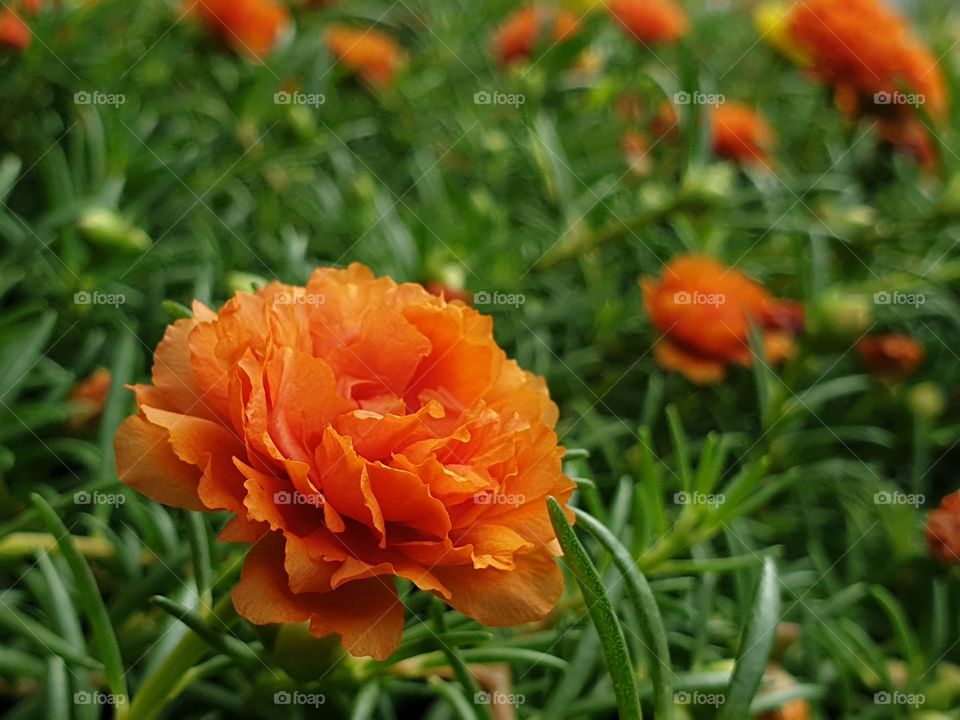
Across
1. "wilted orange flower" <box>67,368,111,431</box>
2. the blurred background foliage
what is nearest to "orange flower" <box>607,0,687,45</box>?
the blurred background foliage

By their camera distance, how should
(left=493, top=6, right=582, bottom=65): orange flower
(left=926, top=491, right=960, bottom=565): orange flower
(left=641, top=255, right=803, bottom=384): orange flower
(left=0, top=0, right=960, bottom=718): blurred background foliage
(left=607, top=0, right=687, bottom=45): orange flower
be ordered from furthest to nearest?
(left=607, top=0, right=687, bottom=45): orange flower, (left=493, top=6, right=582, bottom=65): orange flower, (left=641, top=255, right=803, bottom=384): orange flower, (left=926, top=491, right=960, bottom=565): orange flower, (left=0, top=0, right=960, bottom=718): blurred background foliage

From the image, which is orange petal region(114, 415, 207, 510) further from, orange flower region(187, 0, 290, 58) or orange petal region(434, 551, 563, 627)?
orange flower region(187, 0, 290, 58)

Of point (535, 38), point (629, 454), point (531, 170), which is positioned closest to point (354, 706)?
point (629, 454)

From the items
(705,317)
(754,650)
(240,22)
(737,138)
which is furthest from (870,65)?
(754,650)

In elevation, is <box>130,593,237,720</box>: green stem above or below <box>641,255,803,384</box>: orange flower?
below

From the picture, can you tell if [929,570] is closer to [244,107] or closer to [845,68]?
[845,68]

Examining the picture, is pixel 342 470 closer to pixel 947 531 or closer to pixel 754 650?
pixel 754 650
